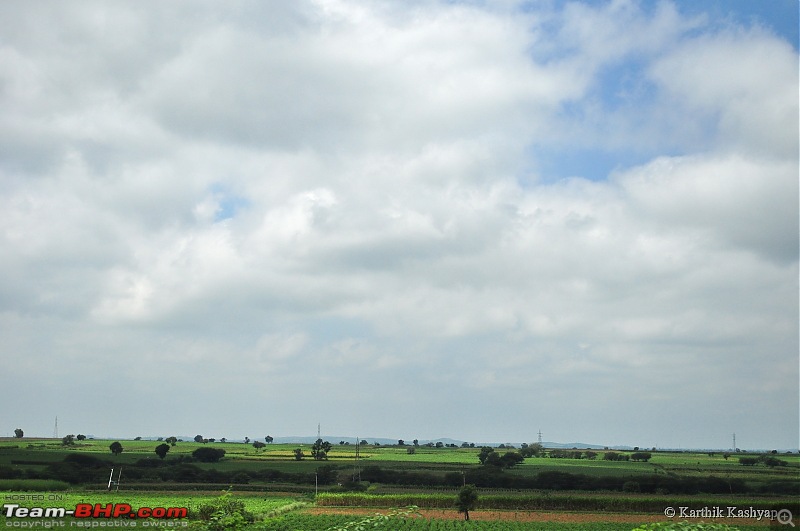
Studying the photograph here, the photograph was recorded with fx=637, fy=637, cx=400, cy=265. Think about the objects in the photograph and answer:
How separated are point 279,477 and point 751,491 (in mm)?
76791

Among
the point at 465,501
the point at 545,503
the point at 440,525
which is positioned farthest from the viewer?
→ the point at 545,503

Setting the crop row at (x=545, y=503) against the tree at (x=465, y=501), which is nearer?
the tree at (x=465, y=501)

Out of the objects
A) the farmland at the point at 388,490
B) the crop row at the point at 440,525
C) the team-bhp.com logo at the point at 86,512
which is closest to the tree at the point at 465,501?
the farmland at the point at 388,490

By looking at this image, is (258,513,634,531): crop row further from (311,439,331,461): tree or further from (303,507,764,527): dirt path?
(311,439,331,461): tree

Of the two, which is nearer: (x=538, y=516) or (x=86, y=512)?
(x=86, y=512)

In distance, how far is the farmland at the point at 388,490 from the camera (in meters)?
67.5

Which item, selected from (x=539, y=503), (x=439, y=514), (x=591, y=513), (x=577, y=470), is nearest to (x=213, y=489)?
(x=439, y=514)

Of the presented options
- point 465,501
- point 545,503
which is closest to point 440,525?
point 465,501

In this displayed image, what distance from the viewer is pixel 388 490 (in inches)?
3895

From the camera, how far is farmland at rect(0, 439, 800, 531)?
6750cm

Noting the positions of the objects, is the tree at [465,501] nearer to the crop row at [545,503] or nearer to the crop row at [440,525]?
the crop row at [440,525]

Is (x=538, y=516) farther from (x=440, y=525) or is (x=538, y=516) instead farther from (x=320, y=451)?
(x=320, y=451)

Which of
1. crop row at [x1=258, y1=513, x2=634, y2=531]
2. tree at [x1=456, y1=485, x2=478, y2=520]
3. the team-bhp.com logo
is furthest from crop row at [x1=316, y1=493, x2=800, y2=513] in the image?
the team-bhp.com logo

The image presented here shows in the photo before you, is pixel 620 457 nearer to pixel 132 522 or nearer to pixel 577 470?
pixel 577 470
